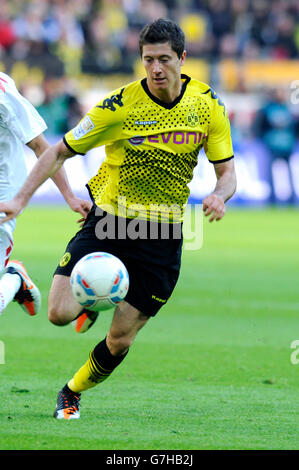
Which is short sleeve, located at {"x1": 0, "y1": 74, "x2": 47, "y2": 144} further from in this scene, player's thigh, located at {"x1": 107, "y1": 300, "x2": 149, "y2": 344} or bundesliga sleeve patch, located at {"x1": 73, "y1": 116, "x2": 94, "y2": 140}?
player's thigh, located at {"x1": 107, "y1": 300, "x2": 149, "y2": 344}

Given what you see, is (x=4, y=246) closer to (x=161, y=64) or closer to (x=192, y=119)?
(x=192, y=119)

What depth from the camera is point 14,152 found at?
21.9 feet

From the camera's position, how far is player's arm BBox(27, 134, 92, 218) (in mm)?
6414

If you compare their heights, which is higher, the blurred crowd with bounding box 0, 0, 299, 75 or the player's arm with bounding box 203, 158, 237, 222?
the blurred crowd with bounding box 0, 0, 299, 75

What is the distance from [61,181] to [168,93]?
3.24 feet

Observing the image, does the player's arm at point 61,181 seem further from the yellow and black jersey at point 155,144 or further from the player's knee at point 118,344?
the player's knee at point 118,344

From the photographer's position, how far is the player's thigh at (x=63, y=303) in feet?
19.6

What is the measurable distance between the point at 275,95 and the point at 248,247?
25.3 feet

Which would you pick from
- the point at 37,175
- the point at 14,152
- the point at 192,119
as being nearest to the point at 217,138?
the point at 192,119

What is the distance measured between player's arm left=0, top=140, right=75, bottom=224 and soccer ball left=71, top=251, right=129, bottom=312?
52 cm

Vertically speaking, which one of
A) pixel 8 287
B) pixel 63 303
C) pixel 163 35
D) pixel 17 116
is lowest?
pixel 63 303

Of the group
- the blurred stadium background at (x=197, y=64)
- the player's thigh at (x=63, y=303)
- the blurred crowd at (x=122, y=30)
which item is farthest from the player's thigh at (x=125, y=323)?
the blurred crowd at (x=122, y=30)

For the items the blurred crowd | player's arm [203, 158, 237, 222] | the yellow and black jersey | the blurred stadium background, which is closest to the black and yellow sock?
the yellow and black jersey
